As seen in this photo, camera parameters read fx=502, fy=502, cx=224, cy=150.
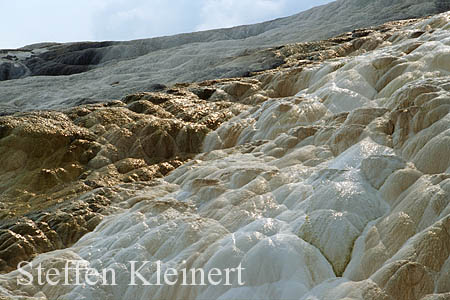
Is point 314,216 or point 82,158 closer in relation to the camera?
point 314,216

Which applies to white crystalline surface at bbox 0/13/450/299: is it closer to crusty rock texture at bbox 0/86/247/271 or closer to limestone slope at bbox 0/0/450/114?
crusty rock texture at bbox 0/86/247/271

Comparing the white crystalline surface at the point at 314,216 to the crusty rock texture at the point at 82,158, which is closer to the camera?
the white crystalline surface at the point at 314,216

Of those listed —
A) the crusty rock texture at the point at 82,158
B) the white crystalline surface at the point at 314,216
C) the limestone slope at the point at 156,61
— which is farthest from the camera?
the limestone slope at the point at 156,61

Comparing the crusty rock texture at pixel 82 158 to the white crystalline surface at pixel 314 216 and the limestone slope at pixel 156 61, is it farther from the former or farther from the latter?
the limestone slope at pixel 156 61

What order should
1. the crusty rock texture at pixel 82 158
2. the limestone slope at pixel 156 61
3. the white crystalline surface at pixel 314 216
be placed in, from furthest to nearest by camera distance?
the limestone slope at pixel 156 61, the crusty rock texture at pixel 82 158, the white crystalline surface at pixel 314 216

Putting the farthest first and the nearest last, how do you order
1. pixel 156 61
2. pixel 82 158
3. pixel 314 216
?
pixel 156 61 < pixel 82 158 < pixel 314 216

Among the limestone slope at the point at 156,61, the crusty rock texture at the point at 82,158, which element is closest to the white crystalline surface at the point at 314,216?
the crusty rock texture at the point at 82,158

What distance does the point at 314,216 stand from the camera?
793 cm

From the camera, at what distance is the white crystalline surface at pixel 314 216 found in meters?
6.73

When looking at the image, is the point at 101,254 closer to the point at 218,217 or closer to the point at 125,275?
the point at 125,275

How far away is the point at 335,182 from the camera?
856 cm

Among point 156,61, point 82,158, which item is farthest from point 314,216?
point 156,61

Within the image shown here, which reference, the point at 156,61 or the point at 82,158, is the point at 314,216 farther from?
the point at 156,61

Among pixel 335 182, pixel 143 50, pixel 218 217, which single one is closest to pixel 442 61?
pixel 335 182
